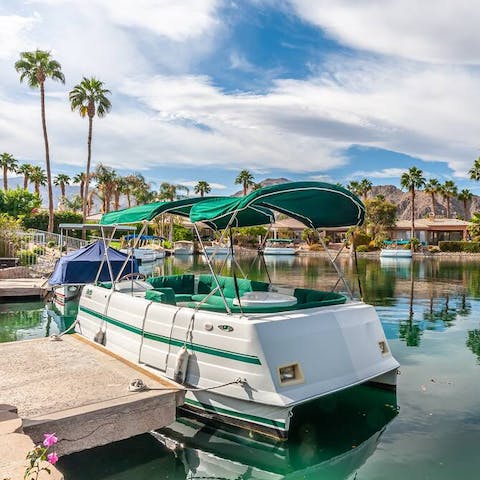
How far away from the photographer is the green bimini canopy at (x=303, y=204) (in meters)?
6.80

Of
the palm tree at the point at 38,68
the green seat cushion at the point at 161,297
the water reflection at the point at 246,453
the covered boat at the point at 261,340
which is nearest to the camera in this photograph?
the water reflection at the point at 246,453

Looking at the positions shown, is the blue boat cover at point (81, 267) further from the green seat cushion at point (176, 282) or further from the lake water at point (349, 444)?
the lake water at point (349, 444)

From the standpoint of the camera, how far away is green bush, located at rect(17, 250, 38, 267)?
80.3ft

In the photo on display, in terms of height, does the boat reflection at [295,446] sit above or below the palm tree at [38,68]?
below

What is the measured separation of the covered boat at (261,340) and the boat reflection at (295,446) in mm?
291

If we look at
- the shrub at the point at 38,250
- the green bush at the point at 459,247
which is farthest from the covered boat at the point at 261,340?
the green bush at the point at 459,247

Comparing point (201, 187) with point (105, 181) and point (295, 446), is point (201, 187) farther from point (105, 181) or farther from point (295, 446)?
point (295, 446)

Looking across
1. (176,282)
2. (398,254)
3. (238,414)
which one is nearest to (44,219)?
(398,254)

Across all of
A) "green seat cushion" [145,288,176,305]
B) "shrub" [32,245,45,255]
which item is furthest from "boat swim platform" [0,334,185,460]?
"shrub" [32,245,45,255]

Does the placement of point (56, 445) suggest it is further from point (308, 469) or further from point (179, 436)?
point (308, 469)

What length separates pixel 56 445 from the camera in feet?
17.0

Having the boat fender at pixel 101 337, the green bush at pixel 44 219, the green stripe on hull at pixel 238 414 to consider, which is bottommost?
the green stripe on hull at pixel 238 414

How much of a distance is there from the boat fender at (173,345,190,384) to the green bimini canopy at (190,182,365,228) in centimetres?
200

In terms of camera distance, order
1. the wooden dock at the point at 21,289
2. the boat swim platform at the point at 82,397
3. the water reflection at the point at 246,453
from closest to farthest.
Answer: the boat swim platform at the point at 82,397 < the water reflection at the point at 246,453 < the wooden dock at the point at 21,289
